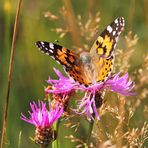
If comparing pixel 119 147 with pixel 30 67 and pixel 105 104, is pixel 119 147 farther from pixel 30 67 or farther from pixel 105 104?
pixel 30 67

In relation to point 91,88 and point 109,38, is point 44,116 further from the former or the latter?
point 109,38

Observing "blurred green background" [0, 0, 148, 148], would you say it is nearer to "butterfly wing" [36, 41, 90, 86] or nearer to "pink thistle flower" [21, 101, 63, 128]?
"butterfly wing" [36, 41, 90, 86]

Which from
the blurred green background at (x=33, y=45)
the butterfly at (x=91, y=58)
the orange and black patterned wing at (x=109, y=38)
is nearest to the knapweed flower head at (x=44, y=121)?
the butterfly at (x=91, y=58)

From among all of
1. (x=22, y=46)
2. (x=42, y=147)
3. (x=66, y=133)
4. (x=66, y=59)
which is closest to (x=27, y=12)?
(x=22, y=46)

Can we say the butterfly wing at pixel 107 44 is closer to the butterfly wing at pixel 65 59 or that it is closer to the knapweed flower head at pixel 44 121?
the butterfly wing at pixel 65 59

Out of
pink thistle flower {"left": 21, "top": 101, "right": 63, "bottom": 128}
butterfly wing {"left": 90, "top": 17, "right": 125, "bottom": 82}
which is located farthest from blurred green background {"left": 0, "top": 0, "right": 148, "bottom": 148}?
pink thistle flower {"left": 21, "top": 101, "right": 63, "bottom": 128}
